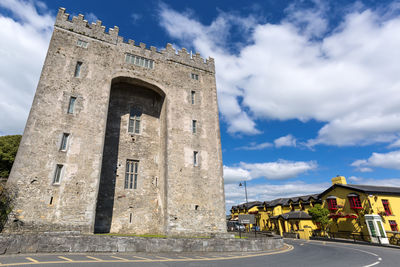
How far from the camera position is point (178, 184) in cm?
1972

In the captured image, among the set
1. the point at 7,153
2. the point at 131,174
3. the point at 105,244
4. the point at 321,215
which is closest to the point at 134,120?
the point at 131,174

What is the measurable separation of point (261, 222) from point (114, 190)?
4132cm

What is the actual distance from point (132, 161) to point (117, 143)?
2.23m

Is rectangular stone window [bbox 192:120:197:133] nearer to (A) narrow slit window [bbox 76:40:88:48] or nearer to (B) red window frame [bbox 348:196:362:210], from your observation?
(A) narrow slit window [bbox 76:40:88:48]

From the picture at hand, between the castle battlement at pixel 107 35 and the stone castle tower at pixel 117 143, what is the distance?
91 millimetres

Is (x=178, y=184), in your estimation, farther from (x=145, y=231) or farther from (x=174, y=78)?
(x=174, y=78)

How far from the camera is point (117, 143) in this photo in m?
20.6

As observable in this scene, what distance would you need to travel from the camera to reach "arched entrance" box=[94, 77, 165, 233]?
61.4 ft

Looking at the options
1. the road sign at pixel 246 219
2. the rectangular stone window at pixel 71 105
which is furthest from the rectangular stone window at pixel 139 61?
the road sign at pixel 246 219

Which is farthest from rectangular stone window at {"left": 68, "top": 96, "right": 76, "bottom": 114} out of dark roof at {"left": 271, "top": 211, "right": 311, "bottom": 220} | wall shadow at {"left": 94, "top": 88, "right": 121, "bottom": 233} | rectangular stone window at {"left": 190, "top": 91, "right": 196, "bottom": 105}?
dark roof at {"left": 271, "top": 211, "right": 311, "bottom": 220}

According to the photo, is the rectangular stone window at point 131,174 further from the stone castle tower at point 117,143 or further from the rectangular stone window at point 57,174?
the rectangular stone window at point 57,174

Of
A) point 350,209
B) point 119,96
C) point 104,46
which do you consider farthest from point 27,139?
point 350,209

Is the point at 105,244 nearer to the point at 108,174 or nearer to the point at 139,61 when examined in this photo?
the point at 108,174

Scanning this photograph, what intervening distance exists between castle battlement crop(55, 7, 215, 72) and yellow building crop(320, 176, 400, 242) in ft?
86.3
